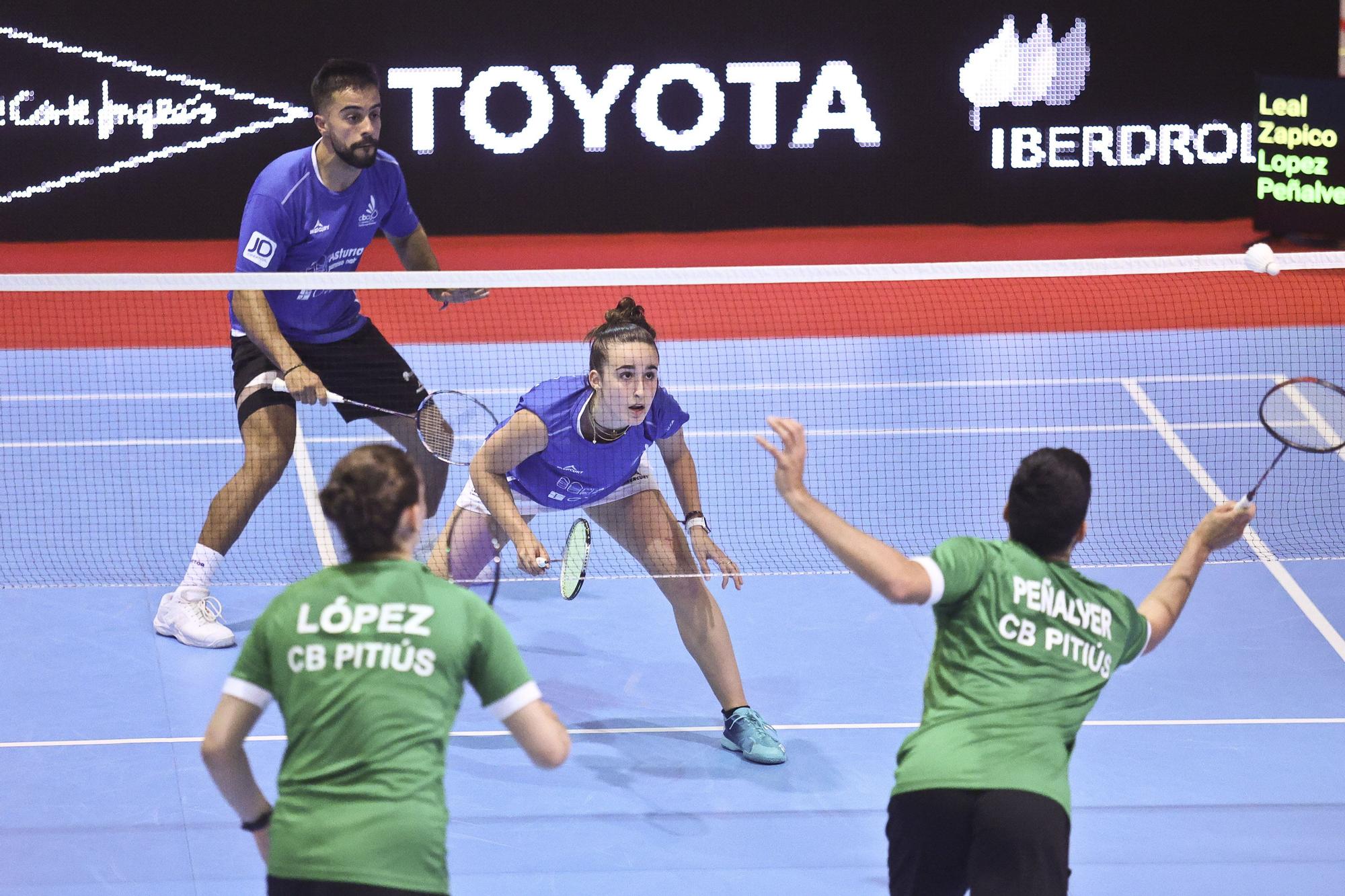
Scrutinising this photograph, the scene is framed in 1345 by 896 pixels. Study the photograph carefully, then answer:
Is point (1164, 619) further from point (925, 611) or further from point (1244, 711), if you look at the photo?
point (925, 611)

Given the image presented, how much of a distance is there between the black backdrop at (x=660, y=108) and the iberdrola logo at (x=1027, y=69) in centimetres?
8

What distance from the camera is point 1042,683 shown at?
337cm

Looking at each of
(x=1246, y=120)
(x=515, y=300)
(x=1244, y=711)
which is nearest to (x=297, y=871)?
(x=1244, y=711)

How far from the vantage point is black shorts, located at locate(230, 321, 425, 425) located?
6387 mm

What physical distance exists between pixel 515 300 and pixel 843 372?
2974 millimetres

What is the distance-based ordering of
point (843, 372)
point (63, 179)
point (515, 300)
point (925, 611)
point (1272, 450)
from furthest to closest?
point (63, 179) < point (515, 300) < point (843, 372) < point (1272, 450) < point (925, 611)

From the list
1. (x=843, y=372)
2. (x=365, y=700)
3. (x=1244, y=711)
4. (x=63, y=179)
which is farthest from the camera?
(x=63, y=179)

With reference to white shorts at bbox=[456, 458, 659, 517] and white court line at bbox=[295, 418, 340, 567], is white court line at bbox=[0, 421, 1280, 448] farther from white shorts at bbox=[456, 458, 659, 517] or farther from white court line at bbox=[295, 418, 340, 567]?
white shorts at bbox=[456, 458, 659, 517]

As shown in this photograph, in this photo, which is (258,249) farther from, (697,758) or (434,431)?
(697,758)

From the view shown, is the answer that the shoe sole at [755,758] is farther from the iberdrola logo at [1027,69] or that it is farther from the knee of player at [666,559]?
the iberdrola logo at [1027,69]

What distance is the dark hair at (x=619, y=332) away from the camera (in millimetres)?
5336

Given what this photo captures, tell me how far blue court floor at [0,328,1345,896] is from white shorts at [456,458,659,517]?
31.2 inches

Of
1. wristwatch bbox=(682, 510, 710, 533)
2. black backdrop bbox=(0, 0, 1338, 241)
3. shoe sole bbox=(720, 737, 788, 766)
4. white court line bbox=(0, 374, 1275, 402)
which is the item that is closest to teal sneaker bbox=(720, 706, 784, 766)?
shoe sole bbox=(720, 737, 788, 766)

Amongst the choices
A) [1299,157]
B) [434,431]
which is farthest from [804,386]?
[1299,157]
